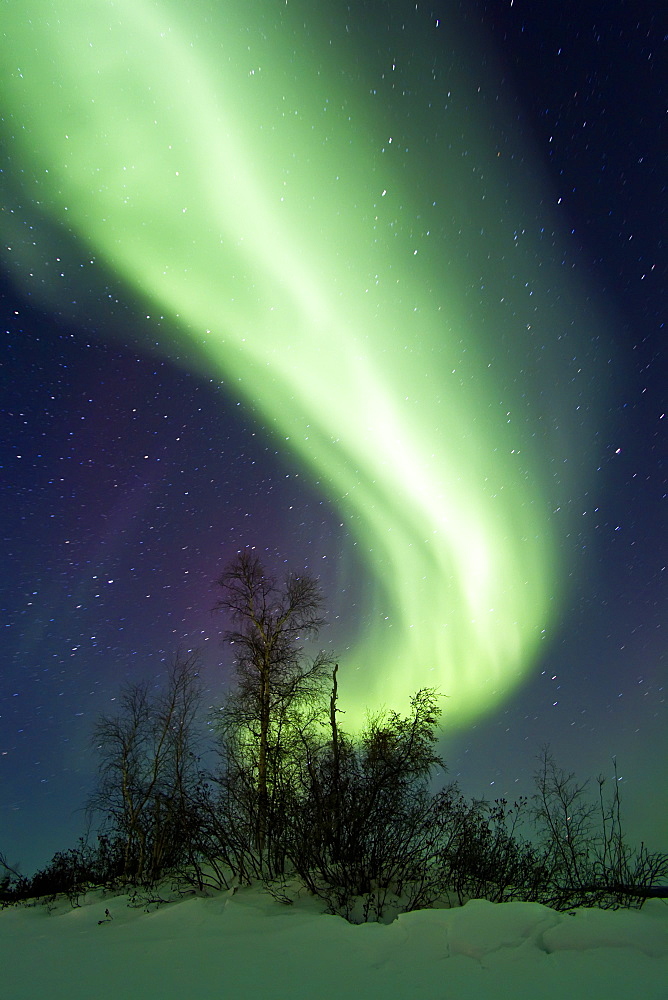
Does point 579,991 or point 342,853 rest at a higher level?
point 342,853

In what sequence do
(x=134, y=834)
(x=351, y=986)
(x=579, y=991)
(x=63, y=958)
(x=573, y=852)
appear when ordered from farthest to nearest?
(x=134, y=834) < (x=573, y=852) < (x=63, y=958) < (x=351, y=986) < (x=579, y=991)

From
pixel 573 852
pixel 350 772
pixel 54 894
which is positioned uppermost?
pixel 350 772

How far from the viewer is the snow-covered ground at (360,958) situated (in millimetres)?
4203

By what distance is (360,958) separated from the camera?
16.4ft

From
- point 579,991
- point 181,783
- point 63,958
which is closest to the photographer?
point 579,991

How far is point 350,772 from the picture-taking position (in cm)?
980

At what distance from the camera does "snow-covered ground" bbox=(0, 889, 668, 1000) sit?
420 cm

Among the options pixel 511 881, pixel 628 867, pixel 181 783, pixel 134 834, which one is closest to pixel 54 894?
pixel 134 834

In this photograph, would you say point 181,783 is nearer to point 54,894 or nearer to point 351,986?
point 54,894

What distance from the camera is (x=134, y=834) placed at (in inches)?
519

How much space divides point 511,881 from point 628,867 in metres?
2.81

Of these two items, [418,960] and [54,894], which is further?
[54,894]

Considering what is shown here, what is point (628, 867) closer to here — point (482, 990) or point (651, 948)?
point (651, 948)

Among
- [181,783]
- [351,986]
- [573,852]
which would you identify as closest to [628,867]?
[573,852]
